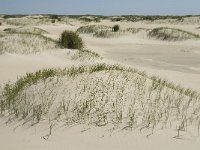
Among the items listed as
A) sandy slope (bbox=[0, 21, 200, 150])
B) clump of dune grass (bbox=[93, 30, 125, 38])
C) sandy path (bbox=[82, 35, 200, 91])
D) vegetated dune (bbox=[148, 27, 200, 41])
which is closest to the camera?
sandy slope (bbox=[0, 21, 200, 150])

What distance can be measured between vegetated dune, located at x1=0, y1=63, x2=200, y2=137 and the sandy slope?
310mm

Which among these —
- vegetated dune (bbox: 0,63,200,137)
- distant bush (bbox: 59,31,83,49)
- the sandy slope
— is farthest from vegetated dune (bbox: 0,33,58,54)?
vegetated dune (bbox: 0,63,200,137)

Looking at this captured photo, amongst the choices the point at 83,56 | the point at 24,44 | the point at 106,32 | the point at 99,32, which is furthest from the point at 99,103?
the point at 99,32

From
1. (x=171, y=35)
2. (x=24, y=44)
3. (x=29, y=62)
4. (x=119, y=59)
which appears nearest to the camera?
(x=29, y=62)

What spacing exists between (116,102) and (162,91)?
1.57 m

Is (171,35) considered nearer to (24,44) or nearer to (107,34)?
(107,34)

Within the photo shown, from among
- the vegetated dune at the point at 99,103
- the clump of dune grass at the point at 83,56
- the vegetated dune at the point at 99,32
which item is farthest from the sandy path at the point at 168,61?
the vegetated dune at the point at 99,32

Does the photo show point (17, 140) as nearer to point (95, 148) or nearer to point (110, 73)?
point (95, 148)

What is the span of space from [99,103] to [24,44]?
37.4ft

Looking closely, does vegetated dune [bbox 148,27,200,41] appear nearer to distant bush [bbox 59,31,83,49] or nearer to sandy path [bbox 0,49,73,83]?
distant bush [bbox 59,31,83,49]

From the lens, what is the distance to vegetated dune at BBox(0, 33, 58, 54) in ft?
52.4

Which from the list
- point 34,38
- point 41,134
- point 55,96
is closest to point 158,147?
point 41,134

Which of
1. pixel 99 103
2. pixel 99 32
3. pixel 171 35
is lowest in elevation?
pixel 99 32

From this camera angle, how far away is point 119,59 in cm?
1800
